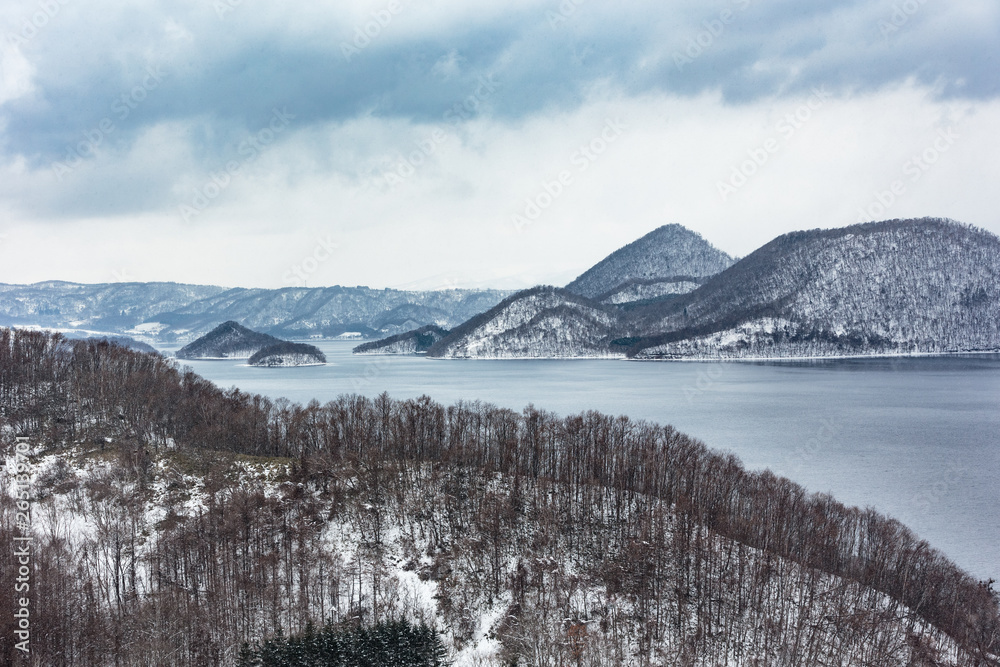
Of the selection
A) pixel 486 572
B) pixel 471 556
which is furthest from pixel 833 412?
pixel 486 572

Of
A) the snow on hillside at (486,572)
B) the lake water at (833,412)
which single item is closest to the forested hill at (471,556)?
the snow on hillside at (486,572)

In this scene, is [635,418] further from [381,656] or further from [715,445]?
[381,656]

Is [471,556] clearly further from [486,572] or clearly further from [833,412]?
[833,412]

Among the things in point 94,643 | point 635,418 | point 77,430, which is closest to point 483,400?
point 635,418

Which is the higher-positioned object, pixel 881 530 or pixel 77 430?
pixel 77 430

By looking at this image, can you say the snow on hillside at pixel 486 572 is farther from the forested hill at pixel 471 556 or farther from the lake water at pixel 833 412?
the lake water at pixel 833 412

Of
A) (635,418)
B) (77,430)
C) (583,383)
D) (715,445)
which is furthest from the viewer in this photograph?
(583,383)

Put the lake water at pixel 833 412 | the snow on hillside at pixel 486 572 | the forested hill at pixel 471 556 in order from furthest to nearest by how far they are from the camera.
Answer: the lake water at pixel 833 412, the snow on hillside at pixel 486 572, the forested hill at pixel 471 556
